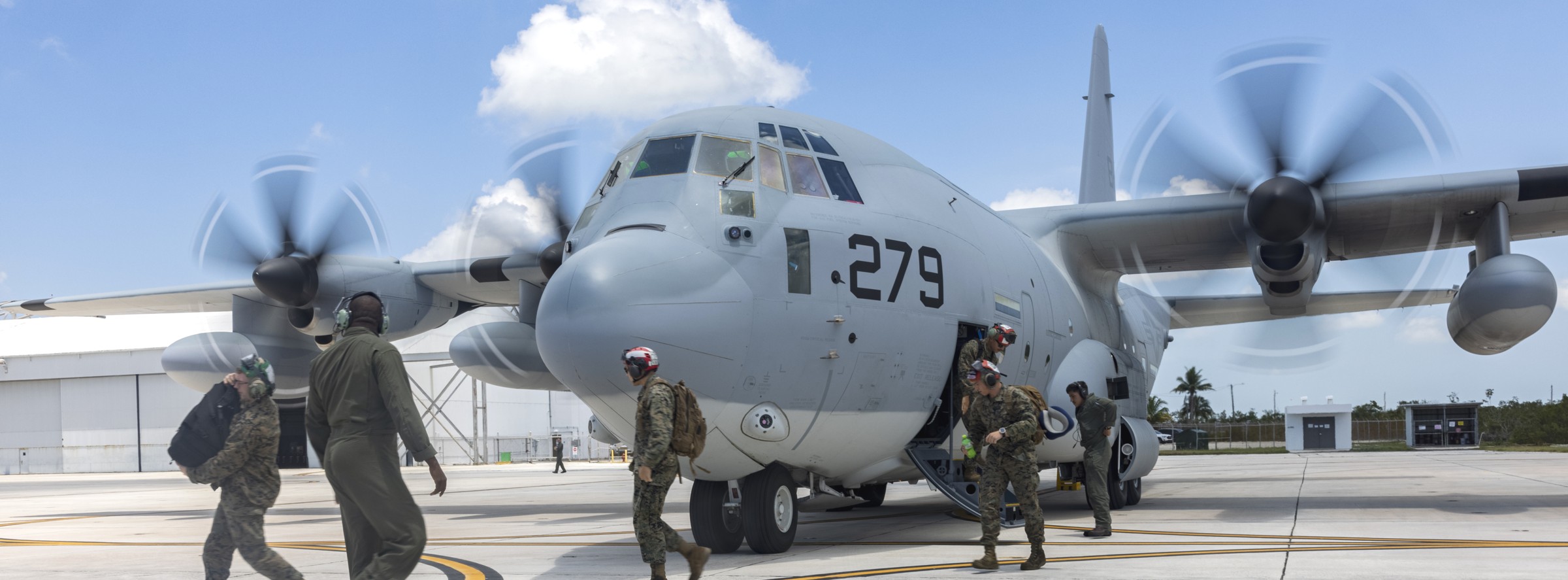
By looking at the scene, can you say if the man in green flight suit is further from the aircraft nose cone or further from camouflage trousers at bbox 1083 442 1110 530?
camouflage trousers at bbox 1083 442 1110 530

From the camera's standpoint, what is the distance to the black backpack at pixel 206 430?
6.41 m

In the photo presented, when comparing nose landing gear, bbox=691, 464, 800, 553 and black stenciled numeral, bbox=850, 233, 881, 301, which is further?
black stenciled numeral, bbox=850, 233, 881, 301

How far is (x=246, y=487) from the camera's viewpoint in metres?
6.43

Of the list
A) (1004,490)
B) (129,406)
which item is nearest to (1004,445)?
(1004,490)

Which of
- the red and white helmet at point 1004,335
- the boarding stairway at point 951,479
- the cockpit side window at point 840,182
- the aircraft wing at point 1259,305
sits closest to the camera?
the cockpit side window at point 840,182

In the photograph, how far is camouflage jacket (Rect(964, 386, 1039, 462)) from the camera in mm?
7980

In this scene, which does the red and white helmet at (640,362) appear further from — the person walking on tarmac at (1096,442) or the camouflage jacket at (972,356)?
the person walking on tarmac at (1096,442)

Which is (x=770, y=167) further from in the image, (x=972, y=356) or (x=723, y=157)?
(x=972, y=356)

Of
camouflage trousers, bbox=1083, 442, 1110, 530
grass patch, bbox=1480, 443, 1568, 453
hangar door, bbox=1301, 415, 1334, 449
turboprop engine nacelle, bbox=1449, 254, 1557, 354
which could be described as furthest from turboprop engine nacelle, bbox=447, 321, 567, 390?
hangar door, bbox=1301, 415, 1334, 449

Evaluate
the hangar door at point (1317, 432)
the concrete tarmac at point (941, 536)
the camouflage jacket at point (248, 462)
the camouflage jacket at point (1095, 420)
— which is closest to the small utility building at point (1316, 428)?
the hangar door at point (1317, 432)

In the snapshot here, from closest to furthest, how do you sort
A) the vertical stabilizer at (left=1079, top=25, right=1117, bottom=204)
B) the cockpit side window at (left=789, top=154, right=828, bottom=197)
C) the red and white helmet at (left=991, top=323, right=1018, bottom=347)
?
the cockpit side window at (left=789, top=154, right=828, bottom=197)
the red and white helmet at (left=991, top=323, right=1018, bottom=347)
the vertical stabilizer at (left=1079, top=25, right=1117, bottom=204)

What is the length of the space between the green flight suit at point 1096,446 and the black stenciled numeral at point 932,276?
7.39 feet

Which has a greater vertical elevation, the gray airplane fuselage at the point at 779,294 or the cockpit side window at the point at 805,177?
the cockpit side window at the point at 805,177

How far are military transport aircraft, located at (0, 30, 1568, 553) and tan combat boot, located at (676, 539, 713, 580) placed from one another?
55.3 inches
